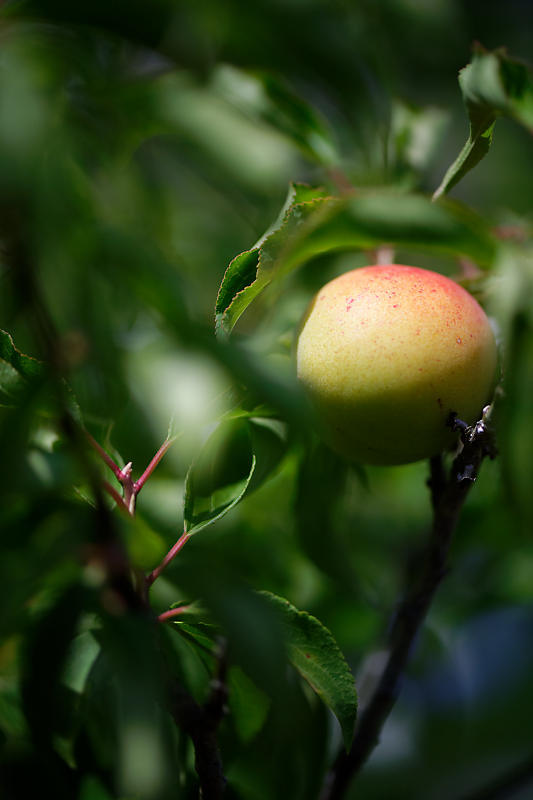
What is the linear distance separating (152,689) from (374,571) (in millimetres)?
1042

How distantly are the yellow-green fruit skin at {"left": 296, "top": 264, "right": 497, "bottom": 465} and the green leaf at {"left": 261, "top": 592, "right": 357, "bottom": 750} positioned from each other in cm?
22

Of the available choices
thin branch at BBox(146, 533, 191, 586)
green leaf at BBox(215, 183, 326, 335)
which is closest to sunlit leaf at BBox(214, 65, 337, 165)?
green leaf at BBox(215, 183, 326, 335)

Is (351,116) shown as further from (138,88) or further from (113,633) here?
(113,633)

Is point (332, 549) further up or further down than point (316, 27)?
further down

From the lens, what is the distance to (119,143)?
110 centimetres

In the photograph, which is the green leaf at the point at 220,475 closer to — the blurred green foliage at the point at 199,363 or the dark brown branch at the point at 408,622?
the blurred green foliage at the point at 199,363

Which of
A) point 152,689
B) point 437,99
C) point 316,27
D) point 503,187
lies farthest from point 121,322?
point 503,187

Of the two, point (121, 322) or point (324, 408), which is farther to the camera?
point (121, 322)

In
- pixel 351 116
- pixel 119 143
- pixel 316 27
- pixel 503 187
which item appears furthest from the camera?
pixel 503 187

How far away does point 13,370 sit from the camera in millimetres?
767

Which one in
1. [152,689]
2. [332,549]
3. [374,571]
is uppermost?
[152,689]

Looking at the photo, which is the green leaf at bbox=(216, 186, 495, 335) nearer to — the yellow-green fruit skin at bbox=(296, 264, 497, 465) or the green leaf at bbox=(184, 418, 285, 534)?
the yellow-green fruit skin at bbox=(296, 264, 497, 465)

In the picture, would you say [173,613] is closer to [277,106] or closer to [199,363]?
[199,363]

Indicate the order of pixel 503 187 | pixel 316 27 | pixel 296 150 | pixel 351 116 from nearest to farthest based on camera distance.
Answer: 1. pixel 316 27
2. pixel 351 116
3. pixel 296 150
4. pixel 503 187
